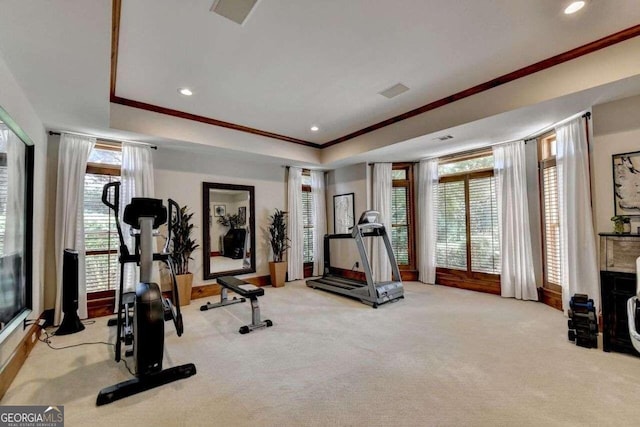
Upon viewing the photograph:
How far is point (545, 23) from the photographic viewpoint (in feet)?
7.75

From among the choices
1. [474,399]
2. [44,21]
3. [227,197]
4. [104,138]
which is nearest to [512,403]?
[474,399]

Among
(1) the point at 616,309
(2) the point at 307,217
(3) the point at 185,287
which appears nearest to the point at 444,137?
(1) the point at 616,309

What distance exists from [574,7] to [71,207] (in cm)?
582

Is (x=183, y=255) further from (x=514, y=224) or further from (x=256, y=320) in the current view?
(x=514, y=224)

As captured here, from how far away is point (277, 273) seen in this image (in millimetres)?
5688

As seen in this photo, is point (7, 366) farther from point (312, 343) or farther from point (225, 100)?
point (225, 100)

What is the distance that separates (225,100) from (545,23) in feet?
11.5

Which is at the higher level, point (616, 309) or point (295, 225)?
point (295, 225)

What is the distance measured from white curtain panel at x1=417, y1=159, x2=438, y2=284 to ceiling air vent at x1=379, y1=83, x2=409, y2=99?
2357mm

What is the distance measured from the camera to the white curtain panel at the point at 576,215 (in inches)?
129

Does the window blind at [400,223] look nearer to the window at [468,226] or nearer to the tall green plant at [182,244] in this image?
the window at [468,226]

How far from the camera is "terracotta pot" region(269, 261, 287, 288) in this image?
5684 mm

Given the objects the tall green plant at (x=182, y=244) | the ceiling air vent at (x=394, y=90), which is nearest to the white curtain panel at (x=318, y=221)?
the tall green plant at (x=182, y=244)
